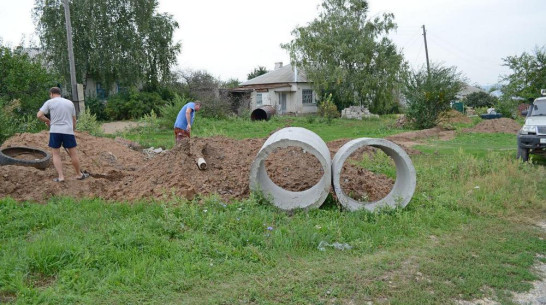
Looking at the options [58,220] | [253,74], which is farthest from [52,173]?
[253,74]

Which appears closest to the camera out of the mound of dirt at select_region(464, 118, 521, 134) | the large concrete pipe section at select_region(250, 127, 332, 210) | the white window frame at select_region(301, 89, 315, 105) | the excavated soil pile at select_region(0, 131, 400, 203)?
the large concrete pipe section at select_region(250, 127, 332, 210)

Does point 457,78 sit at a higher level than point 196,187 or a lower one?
higher

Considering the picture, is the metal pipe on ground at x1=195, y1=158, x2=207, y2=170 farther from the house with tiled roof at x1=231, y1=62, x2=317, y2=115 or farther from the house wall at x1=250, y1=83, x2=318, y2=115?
the house wall at x1=250, y1=83, x2=318, y2=115

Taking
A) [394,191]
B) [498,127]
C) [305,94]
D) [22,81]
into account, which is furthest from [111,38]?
[394,191]

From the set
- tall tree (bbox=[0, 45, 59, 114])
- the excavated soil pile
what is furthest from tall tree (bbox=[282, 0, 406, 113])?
the excavated soil pile

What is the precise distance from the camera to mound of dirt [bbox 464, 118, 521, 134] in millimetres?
20828

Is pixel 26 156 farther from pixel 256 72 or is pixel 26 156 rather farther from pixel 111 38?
pixel 256 72

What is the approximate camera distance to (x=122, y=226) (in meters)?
5.27

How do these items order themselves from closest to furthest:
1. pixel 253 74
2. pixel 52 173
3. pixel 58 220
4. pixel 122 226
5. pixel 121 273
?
1. pixel 121 273
2. pixel 122 226
3. pixel 58 220
4. pixel 52 173
5. pixel 253 74

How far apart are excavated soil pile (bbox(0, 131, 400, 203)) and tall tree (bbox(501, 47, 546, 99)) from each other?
19.3 meters

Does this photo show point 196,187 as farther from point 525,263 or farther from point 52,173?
point 525,263

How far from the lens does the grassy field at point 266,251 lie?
12.8 feet

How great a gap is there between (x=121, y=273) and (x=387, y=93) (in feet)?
99.1

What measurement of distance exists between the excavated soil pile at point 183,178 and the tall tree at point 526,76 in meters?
19.3
